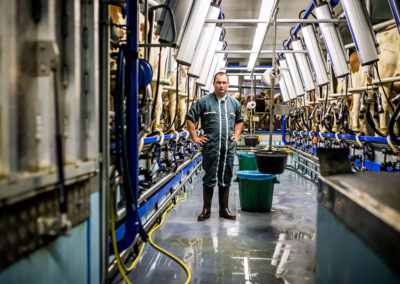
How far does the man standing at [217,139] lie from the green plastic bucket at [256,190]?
29 centimetres

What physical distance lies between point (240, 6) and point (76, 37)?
5.33m

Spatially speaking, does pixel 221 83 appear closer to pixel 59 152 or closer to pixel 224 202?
pixel 224 202

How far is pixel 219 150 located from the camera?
10.2ft

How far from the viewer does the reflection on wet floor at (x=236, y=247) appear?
1.95m

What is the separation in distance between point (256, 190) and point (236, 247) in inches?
42.1

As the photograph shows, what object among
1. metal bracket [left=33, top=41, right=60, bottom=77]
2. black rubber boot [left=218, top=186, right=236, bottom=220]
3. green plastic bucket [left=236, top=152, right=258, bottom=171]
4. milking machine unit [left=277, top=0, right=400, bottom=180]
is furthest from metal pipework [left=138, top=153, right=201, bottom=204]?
green plastic bucket [left=236, top=152, right=258, bottom=171]

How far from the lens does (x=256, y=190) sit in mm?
3385

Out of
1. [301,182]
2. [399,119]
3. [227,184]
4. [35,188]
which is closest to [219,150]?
[227,184]

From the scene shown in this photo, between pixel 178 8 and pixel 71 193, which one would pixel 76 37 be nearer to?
pixel 71 193

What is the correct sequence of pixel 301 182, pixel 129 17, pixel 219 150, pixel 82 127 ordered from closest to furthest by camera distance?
pixel 82 127 < pixel 129 17 < pixel 219 150 < pixel 301 182

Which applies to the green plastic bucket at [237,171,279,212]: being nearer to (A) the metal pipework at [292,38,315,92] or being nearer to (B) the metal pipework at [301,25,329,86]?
(B) the metal pipework at [301,25,329,86]

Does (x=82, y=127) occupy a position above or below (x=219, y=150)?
above

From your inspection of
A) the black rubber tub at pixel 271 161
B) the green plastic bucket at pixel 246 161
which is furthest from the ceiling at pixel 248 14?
the black rubber tub at pixel 271 161

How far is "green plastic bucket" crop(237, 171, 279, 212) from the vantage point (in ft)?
11.0
